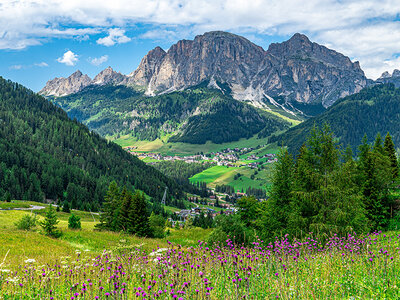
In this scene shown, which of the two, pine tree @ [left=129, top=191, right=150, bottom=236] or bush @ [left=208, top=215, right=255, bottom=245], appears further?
pine tree @ [left=129, top=191, right=150, bottom=236]

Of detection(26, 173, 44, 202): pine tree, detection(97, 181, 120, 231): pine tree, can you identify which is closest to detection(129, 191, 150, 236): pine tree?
detection(97, 181, 120, 231): pine tree

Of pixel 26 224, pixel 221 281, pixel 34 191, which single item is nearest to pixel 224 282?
pixel 221 281

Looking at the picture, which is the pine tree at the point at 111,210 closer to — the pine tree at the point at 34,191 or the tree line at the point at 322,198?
the tree line at the point at 322,198

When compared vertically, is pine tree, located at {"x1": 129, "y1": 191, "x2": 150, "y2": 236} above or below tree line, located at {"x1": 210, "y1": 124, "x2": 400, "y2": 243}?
below

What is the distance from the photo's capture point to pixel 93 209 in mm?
143250

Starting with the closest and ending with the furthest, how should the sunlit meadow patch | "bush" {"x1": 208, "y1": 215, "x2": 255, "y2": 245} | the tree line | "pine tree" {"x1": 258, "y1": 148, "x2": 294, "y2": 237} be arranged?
the sunlit meadow patch < "bush" {"x1": 208, "y1": 215, "x2": 255, "y2": 245} < the tree line < "pine tree" {"x1": 258, "y1": 148, "x2": 294, "y2": 237}

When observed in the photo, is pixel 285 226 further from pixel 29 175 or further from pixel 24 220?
pixel 29 175

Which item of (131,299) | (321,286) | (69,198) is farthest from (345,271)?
(69,198)

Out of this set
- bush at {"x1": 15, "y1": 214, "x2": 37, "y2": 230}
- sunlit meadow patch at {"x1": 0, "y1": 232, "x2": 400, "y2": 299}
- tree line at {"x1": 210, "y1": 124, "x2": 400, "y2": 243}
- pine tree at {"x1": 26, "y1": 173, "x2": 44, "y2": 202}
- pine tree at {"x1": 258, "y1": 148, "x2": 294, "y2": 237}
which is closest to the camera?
sunlit meadow patch at {"x1": 0, "y1": 232, "x2": 400, "y2": 299}

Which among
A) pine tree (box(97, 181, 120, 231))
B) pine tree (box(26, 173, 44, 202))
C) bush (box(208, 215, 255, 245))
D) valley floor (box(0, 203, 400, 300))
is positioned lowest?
pine tree (box(26, 173, 44, 202))

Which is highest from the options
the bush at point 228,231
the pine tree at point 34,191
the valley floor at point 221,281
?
the valley floor at point 221,281

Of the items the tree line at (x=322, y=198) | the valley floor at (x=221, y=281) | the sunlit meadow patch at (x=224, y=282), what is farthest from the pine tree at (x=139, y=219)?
the sunlit meadow patch at (x=224, y=282)

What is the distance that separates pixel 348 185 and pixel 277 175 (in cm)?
852

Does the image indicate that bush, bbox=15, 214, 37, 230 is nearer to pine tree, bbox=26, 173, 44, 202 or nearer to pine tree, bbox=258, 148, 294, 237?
pine tree, bbox=258, 148, 294, 237
